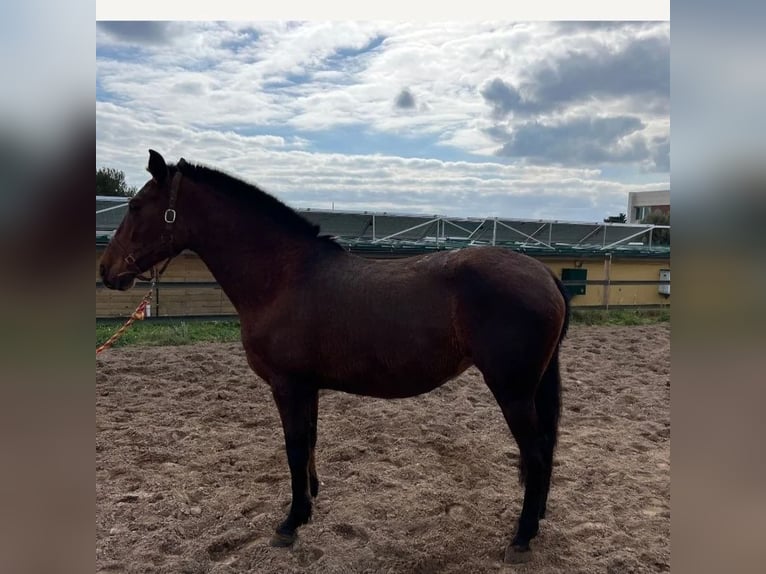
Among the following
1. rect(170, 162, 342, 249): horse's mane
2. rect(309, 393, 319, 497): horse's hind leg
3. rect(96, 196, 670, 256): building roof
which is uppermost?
rect(96, 196, 670, 256): building roof

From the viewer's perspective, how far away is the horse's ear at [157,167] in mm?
2652

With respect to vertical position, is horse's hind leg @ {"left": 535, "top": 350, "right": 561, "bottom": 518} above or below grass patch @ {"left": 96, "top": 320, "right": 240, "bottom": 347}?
above

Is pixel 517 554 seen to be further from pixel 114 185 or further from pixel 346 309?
pixel 114 185

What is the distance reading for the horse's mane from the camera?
2857mm

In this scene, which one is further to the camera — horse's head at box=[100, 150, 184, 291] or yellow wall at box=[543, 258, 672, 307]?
yellow wall at box=[543, 258, 672, 307]

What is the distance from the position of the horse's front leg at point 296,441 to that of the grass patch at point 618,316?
26.1 ft

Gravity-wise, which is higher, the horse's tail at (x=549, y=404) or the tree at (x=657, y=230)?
the tree at (x=657, y=230)

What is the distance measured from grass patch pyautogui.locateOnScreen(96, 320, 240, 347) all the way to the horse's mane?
17.0ft

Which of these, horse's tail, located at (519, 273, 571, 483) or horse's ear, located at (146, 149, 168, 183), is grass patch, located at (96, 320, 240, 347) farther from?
horse's tail, located at (519, 273, 571, 483)

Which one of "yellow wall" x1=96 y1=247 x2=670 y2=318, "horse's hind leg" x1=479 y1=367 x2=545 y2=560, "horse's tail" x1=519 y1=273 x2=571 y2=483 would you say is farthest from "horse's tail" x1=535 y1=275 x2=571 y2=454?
"yellow wall" x1=96 y1=247 x2=670 y2=318

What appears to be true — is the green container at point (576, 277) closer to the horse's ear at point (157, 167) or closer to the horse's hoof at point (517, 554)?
the horse's hoof at point (517, 554)

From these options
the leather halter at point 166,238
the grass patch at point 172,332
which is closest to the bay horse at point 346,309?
the leather halter at point 166,238
